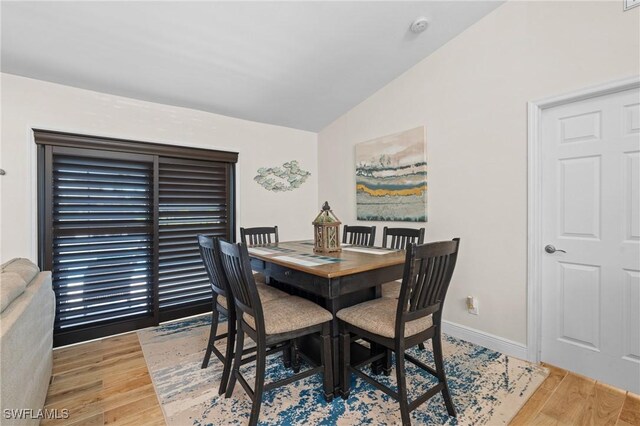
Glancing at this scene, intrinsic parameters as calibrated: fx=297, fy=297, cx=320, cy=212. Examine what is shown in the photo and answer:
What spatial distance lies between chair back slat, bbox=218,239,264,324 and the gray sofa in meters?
0.92

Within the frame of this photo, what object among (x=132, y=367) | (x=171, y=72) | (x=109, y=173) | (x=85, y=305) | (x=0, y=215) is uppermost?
(x=171, y=72)

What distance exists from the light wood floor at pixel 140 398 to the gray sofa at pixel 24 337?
0.22m

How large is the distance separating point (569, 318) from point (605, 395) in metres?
0.49

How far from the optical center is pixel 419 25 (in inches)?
98.7

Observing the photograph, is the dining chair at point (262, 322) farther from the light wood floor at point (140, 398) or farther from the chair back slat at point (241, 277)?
the light wood floor at point (140, 398)

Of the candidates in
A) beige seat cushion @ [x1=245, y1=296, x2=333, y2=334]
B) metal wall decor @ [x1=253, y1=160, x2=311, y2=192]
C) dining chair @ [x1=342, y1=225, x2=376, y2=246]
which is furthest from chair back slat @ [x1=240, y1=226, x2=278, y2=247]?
beige seat cushion @ [x1=245, y1=296, x2=333, y2=334]

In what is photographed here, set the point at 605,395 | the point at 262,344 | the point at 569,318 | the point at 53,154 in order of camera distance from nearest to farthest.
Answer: the point at 262,344
the point at 605,395
the point at 569,318
the point at 53,154

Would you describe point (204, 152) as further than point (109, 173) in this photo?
Yes

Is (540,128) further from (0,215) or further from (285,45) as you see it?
(0,215)

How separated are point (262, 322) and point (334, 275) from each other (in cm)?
48

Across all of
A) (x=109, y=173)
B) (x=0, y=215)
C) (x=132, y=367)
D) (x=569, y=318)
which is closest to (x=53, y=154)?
(x=109, y=173)

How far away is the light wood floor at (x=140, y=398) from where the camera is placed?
67.4 inches

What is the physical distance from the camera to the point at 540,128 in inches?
90.7

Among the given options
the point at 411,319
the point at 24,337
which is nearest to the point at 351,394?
the point at 411,319
